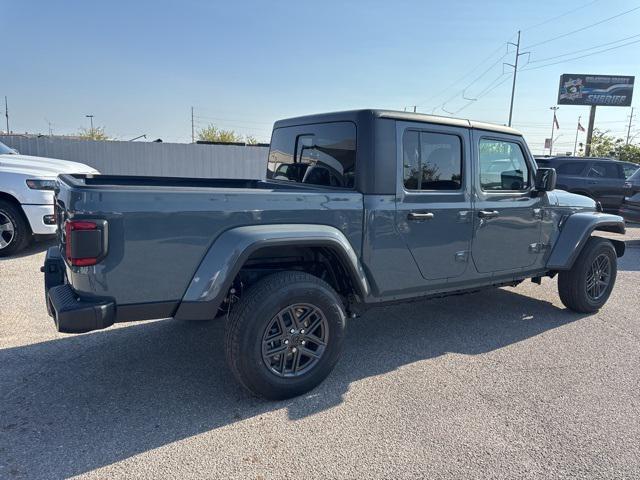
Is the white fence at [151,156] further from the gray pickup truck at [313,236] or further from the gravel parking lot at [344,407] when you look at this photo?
the gray pickup truck at [313,236]

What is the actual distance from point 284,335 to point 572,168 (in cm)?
1223

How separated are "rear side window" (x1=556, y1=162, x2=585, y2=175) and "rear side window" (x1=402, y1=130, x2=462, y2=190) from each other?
10380mm

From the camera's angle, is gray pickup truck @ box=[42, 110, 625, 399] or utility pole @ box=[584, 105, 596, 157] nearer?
gray pickup truck @ box=[42, 110, 625, 399]

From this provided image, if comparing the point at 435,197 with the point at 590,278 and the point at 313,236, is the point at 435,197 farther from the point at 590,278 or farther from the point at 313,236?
the point at 590,278

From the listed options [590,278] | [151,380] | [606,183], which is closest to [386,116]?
[151,380]

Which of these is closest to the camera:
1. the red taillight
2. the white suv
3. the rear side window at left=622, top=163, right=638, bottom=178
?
the red taillight

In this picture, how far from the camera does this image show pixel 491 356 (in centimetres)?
391

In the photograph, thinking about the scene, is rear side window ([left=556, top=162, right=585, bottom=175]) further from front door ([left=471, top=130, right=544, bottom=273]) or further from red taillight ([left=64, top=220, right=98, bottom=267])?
red taillight ([left=64, top=220, right=98, bottom=267])

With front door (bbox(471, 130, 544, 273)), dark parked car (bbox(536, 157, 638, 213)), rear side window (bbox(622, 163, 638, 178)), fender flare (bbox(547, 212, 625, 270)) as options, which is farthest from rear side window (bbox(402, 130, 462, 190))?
rear side window (bbox(622, 163, 638, 178))

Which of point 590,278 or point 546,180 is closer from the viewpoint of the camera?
point 546,180

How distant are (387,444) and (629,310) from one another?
4119 millimetres

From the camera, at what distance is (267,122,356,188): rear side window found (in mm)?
3465

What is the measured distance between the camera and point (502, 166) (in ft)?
13.9

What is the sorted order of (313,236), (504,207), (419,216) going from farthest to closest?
(504,207), (419,216), (313,236)
